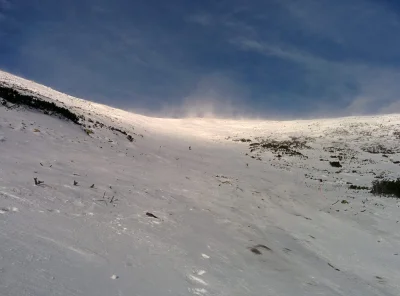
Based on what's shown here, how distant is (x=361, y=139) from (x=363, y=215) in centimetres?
2867

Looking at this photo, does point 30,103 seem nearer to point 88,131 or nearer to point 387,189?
point 88,131

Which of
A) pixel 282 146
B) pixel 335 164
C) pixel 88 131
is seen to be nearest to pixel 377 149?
pixel 282 146

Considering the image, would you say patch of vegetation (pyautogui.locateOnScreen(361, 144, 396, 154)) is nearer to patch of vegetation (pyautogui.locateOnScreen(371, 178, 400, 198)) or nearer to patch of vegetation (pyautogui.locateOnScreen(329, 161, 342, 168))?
patch of vegetation (pyautogui.locateOnScreen(329, 161, 342, 168))

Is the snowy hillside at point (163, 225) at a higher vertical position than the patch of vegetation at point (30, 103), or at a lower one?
lower

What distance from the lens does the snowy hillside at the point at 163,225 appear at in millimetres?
5152

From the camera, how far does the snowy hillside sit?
5152mm

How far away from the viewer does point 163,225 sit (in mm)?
8367

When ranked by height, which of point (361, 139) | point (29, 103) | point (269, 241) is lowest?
point (269, 241)

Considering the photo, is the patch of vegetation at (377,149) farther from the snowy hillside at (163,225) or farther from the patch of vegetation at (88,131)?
the patch of vegetation at (88,131)

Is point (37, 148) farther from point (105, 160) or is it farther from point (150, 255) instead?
point (150, 255)

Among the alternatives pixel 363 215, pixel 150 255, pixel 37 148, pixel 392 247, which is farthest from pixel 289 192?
pixel 150 255

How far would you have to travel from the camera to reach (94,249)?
18.8 feet

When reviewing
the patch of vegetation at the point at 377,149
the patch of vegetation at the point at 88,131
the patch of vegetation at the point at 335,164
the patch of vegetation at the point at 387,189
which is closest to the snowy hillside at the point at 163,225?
the patch of vegetation at the point at 88,131

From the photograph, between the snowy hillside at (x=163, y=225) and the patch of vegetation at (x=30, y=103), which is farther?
the patch of vegetation at (x=30, y=103)
